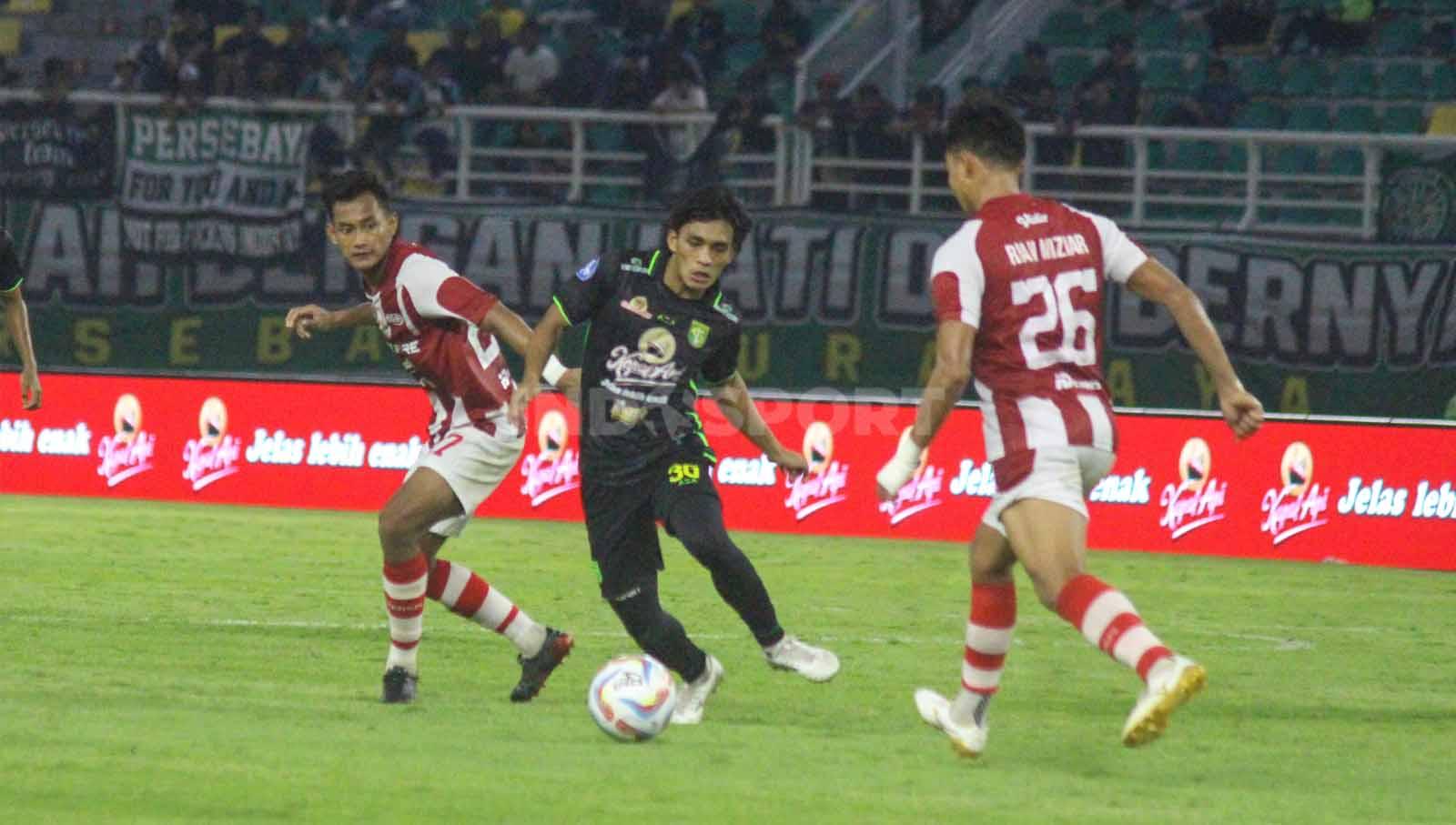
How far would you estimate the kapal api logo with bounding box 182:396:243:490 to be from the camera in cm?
1691

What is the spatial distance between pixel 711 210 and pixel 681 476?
3.07ft

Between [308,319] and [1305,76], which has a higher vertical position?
[308,319]

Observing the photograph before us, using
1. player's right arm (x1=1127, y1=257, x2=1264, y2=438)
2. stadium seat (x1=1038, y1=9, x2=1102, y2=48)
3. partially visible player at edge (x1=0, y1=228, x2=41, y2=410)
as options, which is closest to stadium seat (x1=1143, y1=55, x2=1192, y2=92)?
stadium seat (x1=1038, y1=9, x2=1102, y2=48)

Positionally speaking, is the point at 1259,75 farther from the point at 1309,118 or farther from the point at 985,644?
the point at 985,644

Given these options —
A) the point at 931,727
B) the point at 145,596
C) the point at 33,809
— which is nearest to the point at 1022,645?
the point at 931,727

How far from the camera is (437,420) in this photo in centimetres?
885

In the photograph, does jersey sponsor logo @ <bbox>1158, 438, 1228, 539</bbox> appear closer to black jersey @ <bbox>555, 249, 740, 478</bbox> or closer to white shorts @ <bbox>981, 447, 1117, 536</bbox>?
black jersey @ <bbox>555, 249, 740, 478</bbox>

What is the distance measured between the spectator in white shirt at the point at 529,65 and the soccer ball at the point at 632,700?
595 inches

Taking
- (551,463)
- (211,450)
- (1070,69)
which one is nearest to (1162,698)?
(551,463)

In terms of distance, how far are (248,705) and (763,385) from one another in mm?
10706

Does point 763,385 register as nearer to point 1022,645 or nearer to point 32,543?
point 32,543

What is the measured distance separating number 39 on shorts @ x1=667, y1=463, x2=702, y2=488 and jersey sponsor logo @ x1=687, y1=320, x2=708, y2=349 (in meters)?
0.43

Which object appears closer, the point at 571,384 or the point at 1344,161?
the point at 571,384

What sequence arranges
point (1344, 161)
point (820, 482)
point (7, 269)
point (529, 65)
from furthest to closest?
point (529, 65) < point (1344, 161) < point (820, 482) < point (7, 269)
